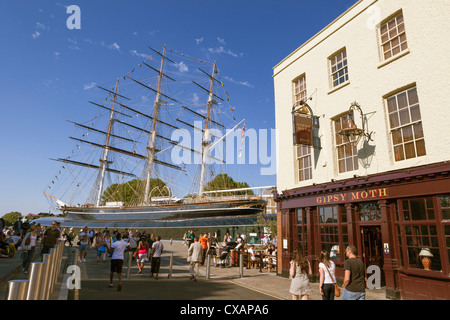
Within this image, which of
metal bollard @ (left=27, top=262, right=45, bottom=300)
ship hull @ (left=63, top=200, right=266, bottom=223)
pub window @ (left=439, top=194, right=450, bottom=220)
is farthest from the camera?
ship hull @ (left=63, top=200, right=266, bottom=223)

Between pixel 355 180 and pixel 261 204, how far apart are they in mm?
29480

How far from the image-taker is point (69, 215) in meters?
62.0

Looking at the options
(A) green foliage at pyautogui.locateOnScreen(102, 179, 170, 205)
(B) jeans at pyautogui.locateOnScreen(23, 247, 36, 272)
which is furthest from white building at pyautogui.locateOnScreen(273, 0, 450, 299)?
(A) green foliage at pyautogui.locateOnScreen(102, 179, 170, 205)

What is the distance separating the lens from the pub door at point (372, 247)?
36.9 ft

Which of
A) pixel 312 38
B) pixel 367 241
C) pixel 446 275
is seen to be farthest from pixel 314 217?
pixel 312 38

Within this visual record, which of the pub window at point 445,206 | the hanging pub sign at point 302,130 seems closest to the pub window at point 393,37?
the hanging pub sign at point 302,130

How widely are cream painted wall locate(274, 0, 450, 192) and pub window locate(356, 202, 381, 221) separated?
1.29 m

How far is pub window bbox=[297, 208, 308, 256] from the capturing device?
1371 centimetres

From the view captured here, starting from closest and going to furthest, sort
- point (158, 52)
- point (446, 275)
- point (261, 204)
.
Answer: point (446, 275) → point (261, 204) → point (158, 52)

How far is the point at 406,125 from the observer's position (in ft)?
32.8

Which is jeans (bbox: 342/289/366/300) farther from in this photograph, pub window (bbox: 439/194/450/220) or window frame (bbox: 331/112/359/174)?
window frame (bbox: 331/112/359/174)

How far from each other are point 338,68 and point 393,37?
281 centimetres
